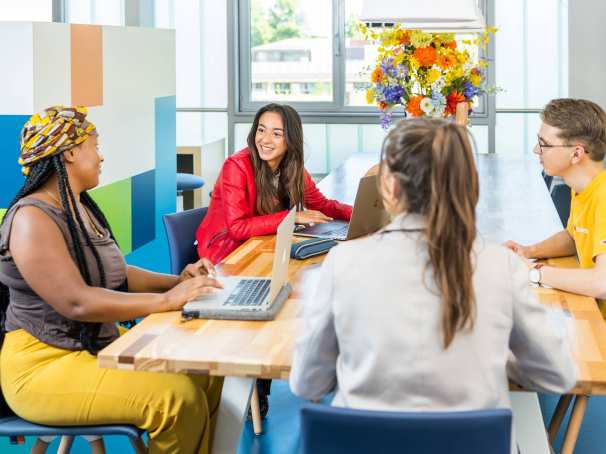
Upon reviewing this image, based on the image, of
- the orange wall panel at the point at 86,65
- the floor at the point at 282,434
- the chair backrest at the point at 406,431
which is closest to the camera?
the chair backrest at the point at 406,431

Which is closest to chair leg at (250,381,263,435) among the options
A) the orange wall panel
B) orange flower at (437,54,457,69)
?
the orange wall panel

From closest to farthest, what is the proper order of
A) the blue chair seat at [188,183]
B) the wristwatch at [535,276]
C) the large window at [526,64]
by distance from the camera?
the wristwatch at [535,276] → the blue chair seat at [188,183] → the large window at [526,64]

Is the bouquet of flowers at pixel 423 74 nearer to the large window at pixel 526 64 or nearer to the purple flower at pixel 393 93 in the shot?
the purple flower at pixel 393 93

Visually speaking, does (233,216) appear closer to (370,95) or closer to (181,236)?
(181,236)

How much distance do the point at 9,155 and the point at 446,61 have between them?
69.3 inches

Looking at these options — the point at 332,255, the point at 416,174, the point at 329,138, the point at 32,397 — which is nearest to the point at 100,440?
the point at 32,397

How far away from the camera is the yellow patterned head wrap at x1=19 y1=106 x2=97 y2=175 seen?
2.31 m

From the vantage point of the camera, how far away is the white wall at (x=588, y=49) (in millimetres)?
6316

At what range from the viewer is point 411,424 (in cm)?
137

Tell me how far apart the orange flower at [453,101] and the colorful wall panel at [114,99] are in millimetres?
1410

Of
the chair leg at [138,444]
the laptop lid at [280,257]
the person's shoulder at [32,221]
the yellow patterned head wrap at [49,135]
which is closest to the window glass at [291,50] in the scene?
the yellow patterned head wrap at [49,135]

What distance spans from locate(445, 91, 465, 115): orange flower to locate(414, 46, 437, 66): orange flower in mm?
172

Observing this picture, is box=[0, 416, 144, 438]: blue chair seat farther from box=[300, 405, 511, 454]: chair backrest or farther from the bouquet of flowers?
the bouquet of flowers

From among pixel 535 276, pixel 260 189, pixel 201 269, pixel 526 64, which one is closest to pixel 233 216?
pixel 260 189
